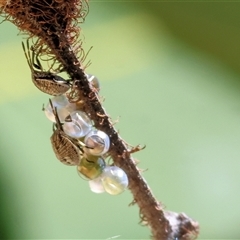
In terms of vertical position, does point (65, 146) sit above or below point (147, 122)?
below

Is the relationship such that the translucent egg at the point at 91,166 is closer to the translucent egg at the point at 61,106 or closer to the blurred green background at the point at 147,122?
the translucent egg at the point at 61,106

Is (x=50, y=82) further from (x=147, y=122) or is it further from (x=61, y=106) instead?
(x=147, y=122)

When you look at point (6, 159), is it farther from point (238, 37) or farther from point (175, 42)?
point (238, 37)

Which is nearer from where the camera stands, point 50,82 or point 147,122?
point 50,82

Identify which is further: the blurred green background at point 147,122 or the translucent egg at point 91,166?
the blurred green background at point 147,122

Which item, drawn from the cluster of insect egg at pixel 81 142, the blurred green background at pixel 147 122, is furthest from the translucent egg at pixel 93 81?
the blurred green background at pixel 147 122

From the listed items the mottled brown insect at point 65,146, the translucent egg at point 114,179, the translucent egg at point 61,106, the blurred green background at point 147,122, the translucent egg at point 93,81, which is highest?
the blurred green background at point 147,122

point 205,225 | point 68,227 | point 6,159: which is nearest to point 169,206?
point 205,225

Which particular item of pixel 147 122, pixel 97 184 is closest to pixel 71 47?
pixel 97 184
